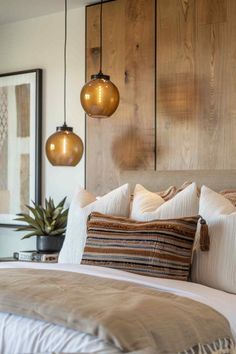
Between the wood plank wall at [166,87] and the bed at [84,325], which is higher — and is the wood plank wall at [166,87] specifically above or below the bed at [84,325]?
above

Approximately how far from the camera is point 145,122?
161 inches

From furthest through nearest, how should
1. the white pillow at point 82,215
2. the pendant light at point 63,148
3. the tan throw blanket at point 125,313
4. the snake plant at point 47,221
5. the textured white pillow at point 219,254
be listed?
1. the snake plant at point 47,221
2. the pendant light at point 63,148
3. the white pillow at point 82,215
4. the textured white pillow at point 219,254
5. the tan throw blanket at point 125,313

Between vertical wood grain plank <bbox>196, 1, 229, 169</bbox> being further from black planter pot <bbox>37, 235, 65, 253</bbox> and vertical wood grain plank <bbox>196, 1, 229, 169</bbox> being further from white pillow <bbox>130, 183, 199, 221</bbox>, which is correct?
black planter pot <bbox>37, 235, 65, 253</bbox>

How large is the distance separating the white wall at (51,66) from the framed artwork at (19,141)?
0.06m

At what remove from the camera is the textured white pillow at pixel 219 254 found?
2.64m

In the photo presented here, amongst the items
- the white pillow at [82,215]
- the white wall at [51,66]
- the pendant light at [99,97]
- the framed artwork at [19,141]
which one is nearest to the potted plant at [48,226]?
the white wall at [51,66]

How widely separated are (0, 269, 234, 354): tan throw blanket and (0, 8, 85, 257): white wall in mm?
2238

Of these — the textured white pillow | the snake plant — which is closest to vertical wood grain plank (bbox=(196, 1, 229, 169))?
the textured white pillow

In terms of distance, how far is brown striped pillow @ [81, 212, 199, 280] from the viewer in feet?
8.80

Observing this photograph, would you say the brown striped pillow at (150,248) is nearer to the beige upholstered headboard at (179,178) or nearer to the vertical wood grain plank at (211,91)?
the beige upholstered headboard at (179,178)

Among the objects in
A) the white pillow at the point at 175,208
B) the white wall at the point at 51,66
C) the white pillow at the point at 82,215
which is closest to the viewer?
the white pillow at the point at 175,208

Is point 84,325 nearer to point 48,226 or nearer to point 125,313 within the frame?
point 125,313

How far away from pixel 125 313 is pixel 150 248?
0.81 meters

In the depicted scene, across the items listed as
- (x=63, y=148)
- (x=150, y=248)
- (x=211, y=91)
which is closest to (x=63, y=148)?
(x=63, y=148)
